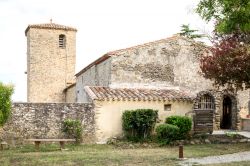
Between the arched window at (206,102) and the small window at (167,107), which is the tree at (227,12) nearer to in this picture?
the small window at (167,107)

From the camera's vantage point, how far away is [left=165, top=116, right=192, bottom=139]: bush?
22.4m

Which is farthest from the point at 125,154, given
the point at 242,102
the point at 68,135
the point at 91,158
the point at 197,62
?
the point at 242,102

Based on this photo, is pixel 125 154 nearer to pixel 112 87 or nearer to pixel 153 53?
pixel 112 87

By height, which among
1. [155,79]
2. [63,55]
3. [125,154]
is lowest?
[125,154]

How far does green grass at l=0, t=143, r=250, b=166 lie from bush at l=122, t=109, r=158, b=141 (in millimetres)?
1804

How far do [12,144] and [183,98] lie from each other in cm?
925

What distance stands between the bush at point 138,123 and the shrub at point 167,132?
85 centimetres

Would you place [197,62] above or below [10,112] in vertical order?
above

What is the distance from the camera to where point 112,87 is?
24.8 m

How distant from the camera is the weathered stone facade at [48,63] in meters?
39.1

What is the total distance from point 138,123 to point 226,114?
817 centimetres

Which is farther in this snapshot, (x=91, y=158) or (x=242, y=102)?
(x=242, y=102)

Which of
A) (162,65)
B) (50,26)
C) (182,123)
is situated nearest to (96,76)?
(162,65)

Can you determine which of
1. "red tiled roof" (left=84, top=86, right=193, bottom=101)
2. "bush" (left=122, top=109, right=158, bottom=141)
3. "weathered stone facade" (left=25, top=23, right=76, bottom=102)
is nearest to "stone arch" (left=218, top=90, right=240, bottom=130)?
"red tiled roof" (left=84, top=86, right=193, bottom=101)
